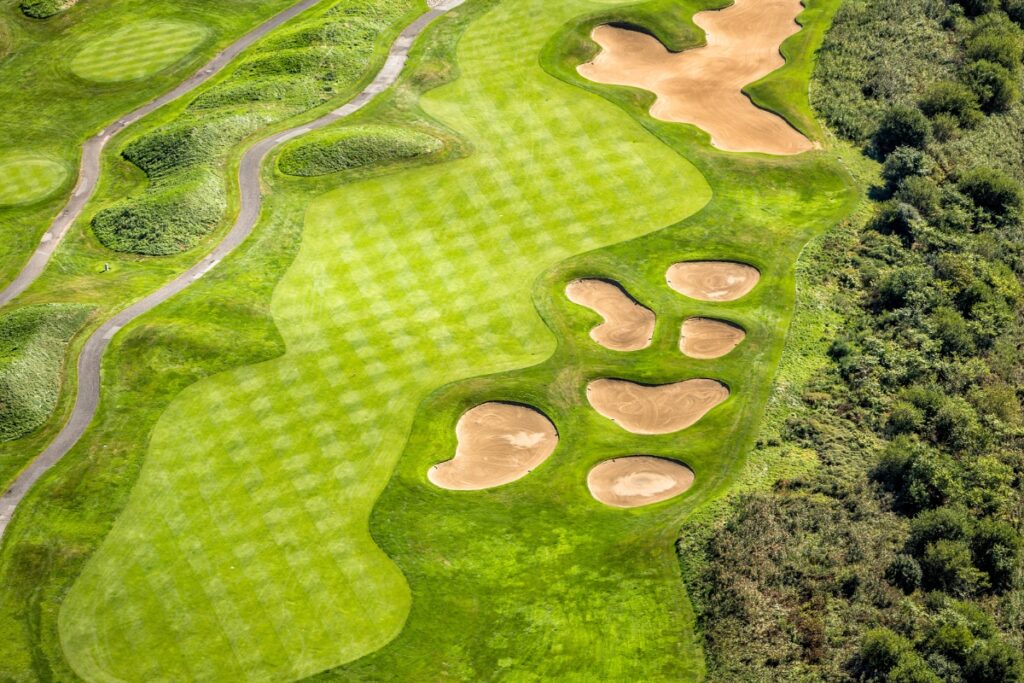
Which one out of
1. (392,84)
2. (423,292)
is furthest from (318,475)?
(392,84)

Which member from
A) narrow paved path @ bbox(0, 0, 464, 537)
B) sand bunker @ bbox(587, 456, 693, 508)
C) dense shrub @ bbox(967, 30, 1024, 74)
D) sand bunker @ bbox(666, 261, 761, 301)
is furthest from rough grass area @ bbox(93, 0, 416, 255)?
dense shrub @ bbox(967, 30, 1024, 74)

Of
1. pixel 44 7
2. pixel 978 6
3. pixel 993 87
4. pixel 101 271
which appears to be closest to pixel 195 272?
pixel 101 271

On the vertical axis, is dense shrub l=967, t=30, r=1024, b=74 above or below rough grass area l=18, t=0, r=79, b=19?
above

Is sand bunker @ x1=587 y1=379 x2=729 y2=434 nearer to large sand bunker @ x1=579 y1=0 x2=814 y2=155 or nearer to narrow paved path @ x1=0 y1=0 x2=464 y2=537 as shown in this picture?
large sand bunker @ x1=579 y1=0 x2=814 y2=155

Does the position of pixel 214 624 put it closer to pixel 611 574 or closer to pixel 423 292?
pixel 611 574

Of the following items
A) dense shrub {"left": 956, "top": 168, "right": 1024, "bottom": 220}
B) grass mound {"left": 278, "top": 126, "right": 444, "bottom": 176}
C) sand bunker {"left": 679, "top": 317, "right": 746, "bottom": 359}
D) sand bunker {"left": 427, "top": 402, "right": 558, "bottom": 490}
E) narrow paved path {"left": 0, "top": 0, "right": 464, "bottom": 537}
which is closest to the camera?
sand bunker {"left": 427, "top": 402, "right": 558, "bottom": 490}

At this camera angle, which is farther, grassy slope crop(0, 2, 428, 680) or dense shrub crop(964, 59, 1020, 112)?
dense shrub crop(964, 59, 1020, 112)

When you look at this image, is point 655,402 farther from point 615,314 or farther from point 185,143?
point 185,143

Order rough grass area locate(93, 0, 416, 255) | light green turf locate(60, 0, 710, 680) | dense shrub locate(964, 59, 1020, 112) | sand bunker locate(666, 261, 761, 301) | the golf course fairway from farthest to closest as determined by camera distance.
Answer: dense shrub locate(964, 59, 1020, 112)
rough grass area locate(93, 0, 416, 255)
sand bunker locate(666, 261, 761, 301)
light green turf locate(60, 0, 710, 680)
the golf course fairway
